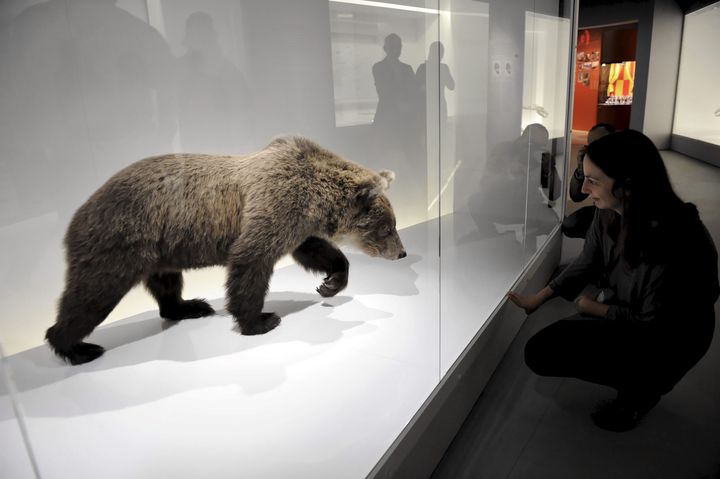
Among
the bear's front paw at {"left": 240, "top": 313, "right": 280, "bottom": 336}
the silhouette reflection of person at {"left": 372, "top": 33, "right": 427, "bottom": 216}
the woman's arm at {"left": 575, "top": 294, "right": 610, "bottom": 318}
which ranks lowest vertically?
the woman's arm at {"left": 575, "top": 294, "right": 610, "bottom": 318}

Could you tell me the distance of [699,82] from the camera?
4.54 m

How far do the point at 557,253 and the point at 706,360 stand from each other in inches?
73.2

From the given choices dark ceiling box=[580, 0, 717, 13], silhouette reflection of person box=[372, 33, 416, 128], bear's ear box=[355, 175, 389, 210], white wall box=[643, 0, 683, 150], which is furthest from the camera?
white wall box=[643, 0, 683, 150]

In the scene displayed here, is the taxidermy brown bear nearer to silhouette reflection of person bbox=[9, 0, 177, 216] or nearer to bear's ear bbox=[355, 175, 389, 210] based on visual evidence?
bear's ear bbox=[355, 175, 389, 210]

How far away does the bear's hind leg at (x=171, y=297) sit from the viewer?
7.02 feet

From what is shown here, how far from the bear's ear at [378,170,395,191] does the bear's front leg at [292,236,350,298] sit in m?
0.45

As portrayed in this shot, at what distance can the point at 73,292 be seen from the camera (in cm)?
145

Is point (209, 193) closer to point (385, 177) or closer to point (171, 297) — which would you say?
point (171, 297)

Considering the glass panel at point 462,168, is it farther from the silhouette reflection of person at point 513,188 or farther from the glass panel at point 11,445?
the glass panel at point 11,445

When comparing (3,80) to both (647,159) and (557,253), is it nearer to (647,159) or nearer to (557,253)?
(647,159)

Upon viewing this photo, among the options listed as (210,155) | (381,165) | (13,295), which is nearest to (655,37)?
(381,165)

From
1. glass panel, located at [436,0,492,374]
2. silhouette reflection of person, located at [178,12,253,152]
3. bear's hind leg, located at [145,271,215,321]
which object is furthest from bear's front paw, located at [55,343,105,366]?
glass panel, located at [436,0,492,374]

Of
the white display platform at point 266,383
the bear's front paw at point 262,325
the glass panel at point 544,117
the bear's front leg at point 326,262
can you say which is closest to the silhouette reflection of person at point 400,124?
the white display platform at point 266,383

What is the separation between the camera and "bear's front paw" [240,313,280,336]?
2.21m
